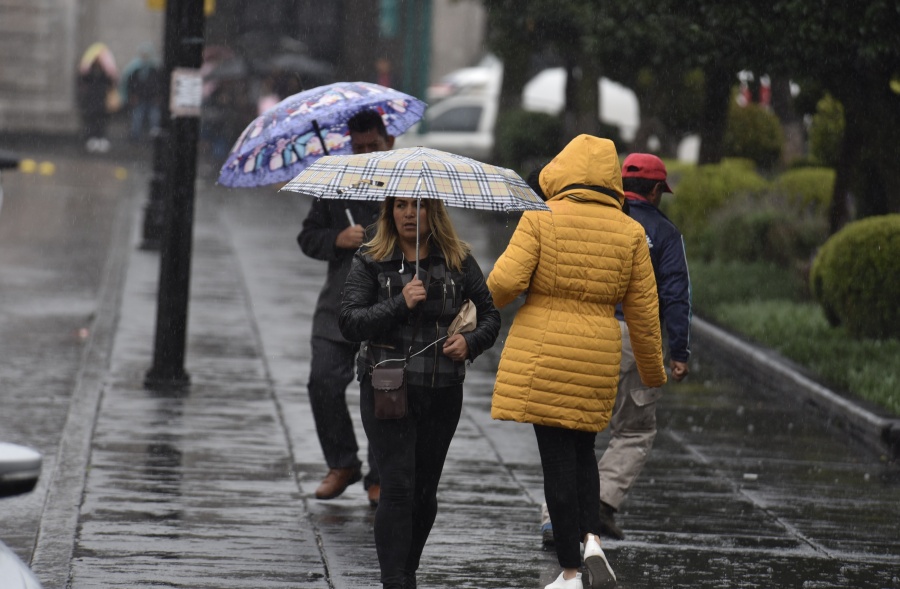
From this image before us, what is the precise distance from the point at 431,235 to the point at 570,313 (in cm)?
66

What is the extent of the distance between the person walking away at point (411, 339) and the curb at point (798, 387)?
4486 millimetres

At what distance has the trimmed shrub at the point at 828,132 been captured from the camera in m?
17.3

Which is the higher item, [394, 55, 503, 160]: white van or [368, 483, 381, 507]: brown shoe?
[368, 483, 381, 507]: brown shoe

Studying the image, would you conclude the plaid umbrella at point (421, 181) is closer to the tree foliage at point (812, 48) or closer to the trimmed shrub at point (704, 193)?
the tree foliage at point (812, 48)

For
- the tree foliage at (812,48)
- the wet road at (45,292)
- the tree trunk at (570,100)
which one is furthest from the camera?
the tree trunk at (570,100)

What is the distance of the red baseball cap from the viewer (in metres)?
7.49

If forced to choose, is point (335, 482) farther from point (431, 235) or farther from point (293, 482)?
point (431, 235)

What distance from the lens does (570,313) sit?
6.36 m

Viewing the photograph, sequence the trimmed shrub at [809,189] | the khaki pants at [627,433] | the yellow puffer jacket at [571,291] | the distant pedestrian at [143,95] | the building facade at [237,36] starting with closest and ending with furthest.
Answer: the yellow puffer jacket at [571,291]
the khaki pants at [627,433]
the trimmed shrub at [809,189]
the distant pedestrian at [143,95]
the building facade at [237,36]

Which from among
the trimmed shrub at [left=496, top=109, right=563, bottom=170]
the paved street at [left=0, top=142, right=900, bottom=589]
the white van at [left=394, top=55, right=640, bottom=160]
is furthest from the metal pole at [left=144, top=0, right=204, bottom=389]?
the white van at [left=394, top=55, right=640, bottom=160]

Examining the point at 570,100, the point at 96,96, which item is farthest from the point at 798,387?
the point at 96,96

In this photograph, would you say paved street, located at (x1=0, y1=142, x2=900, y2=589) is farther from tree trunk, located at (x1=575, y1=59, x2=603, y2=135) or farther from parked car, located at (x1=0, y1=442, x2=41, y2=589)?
tree trunk, located at (x1=575, y1=59, x2=603, y2=135)

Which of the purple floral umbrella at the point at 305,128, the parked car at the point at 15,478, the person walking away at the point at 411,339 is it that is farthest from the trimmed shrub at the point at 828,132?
the parked car at the point at 15,478

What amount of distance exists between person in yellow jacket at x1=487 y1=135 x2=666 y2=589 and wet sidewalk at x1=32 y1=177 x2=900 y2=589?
566 millimetres
